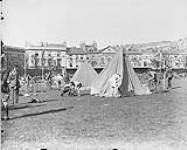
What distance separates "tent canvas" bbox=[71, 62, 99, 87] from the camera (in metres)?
20.8

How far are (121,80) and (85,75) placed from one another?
4801mm

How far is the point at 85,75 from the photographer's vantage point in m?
21.3

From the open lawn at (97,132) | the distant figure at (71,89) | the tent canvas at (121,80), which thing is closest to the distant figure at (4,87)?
the open lawn at (97,132)

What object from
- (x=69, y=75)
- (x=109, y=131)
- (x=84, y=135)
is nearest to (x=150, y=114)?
(x=109, y=131)

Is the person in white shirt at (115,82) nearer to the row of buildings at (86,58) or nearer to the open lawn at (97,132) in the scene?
the row of buildings at (86,58)

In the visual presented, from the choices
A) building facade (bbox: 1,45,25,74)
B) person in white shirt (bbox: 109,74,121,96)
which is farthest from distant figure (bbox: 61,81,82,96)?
building facade (bbox: 1,45,25,74)

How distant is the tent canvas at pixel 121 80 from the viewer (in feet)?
56.1

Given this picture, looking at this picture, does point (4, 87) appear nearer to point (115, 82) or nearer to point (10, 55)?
point (10, 55)

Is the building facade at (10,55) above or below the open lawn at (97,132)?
above

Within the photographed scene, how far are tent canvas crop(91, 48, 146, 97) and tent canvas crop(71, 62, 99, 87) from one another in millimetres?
2548

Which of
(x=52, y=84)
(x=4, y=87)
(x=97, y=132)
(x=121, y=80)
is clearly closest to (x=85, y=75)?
(x=121, y=80)

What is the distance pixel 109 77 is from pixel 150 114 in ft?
25.6

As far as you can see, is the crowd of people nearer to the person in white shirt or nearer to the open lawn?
the person in white shirt

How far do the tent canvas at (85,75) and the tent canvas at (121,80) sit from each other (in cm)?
255
